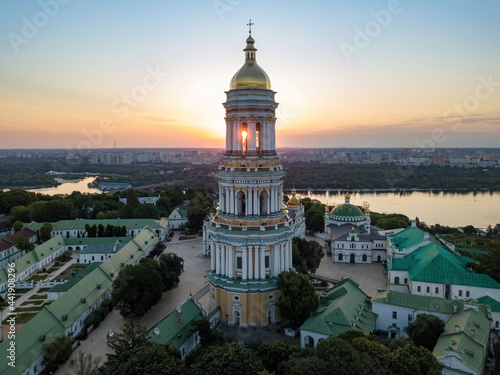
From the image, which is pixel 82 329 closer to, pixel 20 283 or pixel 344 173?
pixel 20 283

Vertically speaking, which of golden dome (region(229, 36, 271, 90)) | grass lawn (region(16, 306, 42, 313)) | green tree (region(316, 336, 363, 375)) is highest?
golden dome (region(229, 36, 271, 90))

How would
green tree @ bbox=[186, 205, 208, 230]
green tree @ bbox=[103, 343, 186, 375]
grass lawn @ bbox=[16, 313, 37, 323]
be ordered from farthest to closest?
green tree @ bbox=[186, 205, 208, 230]
grass lawn @ bbox=[16, 313, 37, 323]
green tree @ bbox=[103, 343, 186, 375]

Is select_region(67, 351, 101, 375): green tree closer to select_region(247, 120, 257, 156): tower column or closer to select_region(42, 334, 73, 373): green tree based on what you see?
select_region(42, 334, 73, 373): green tree

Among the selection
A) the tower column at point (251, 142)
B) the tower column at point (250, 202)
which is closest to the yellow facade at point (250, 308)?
the tower column at point (250, 202)

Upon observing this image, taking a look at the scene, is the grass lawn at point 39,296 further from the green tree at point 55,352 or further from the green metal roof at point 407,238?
the green metal roof at point 407,238

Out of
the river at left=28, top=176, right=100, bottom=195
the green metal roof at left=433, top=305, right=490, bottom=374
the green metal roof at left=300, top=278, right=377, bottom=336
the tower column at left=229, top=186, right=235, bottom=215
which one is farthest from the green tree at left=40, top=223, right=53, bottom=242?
the river at left=28, top=176, right=100, bottom=195

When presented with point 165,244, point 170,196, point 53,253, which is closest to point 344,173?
point 170,196
